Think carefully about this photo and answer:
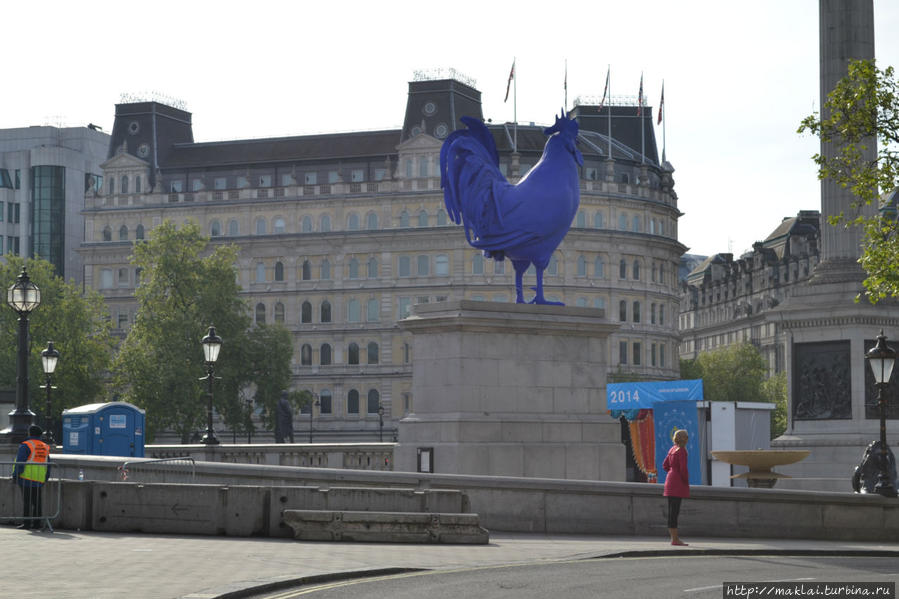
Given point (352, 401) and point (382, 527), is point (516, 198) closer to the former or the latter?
point (382, 527)

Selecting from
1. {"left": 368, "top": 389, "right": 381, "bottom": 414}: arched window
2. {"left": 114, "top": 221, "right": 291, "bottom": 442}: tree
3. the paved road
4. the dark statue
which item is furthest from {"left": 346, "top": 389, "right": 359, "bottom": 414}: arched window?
the paved road

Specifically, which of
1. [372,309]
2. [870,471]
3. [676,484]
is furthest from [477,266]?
[676,484]

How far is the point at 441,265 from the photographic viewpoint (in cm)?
11562

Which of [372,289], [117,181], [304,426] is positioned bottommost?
[304,426]

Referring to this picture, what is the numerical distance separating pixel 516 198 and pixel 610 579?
544 inches

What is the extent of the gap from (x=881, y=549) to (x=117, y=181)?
105418 mm

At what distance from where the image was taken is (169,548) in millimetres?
20984

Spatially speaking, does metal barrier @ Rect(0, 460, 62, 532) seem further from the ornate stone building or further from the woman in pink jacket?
the ornate stone building

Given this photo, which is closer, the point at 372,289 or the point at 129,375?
the point at 129,375

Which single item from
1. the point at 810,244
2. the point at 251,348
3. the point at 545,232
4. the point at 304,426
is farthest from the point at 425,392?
the point at 810,244

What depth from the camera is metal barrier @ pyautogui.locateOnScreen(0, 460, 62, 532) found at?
930 inches

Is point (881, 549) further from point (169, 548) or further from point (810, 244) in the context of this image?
point (810, 244)

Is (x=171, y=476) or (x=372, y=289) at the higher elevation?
(x=372, y=289)

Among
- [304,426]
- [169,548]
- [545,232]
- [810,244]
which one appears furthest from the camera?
[810,244]
